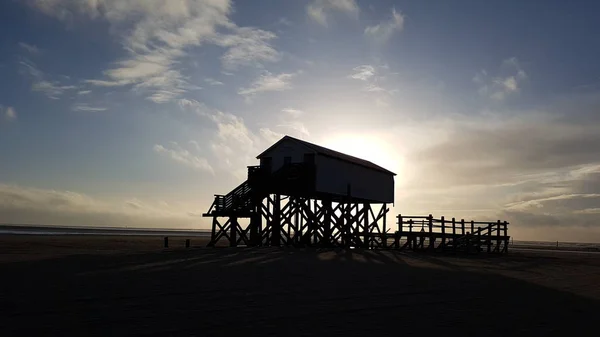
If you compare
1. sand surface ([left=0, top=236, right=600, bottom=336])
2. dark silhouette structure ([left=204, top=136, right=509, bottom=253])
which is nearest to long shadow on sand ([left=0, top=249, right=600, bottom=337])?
sand surface ([left=0, top=236, right=600, bottom=336])

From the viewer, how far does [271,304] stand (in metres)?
12.6

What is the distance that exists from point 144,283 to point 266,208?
86.0 feet

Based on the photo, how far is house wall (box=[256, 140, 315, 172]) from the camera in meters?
40.5

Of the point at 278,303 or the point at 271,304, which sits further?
the point at 278,303

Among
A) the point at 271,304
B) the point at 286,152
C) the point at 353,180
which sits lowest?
the point at 271,304

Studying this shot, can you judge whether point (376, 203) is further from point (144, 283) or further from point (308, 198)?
point (144, 283)

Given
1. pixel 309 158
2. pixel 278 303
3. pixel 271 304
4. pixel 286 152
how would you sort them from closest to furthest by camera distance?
pixel 271 304, pixel 278 303, pixel 309 158, pixel 286 152

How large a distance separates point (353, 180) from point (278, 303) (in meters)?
32.1

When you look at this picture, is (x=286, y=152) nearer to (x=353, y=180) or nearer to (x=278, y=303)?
(x=353, y=180)

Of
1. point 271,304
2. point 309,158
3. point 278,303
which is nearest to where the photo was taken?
point 271,304

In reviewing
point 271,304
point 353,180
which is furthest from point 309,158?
point 271,304

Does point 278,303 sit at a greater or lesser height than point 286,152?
lesser

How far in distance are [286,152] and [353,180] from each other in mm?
6552

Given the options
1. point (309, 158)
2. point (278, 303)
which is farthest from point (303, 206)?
point (278, 303)
